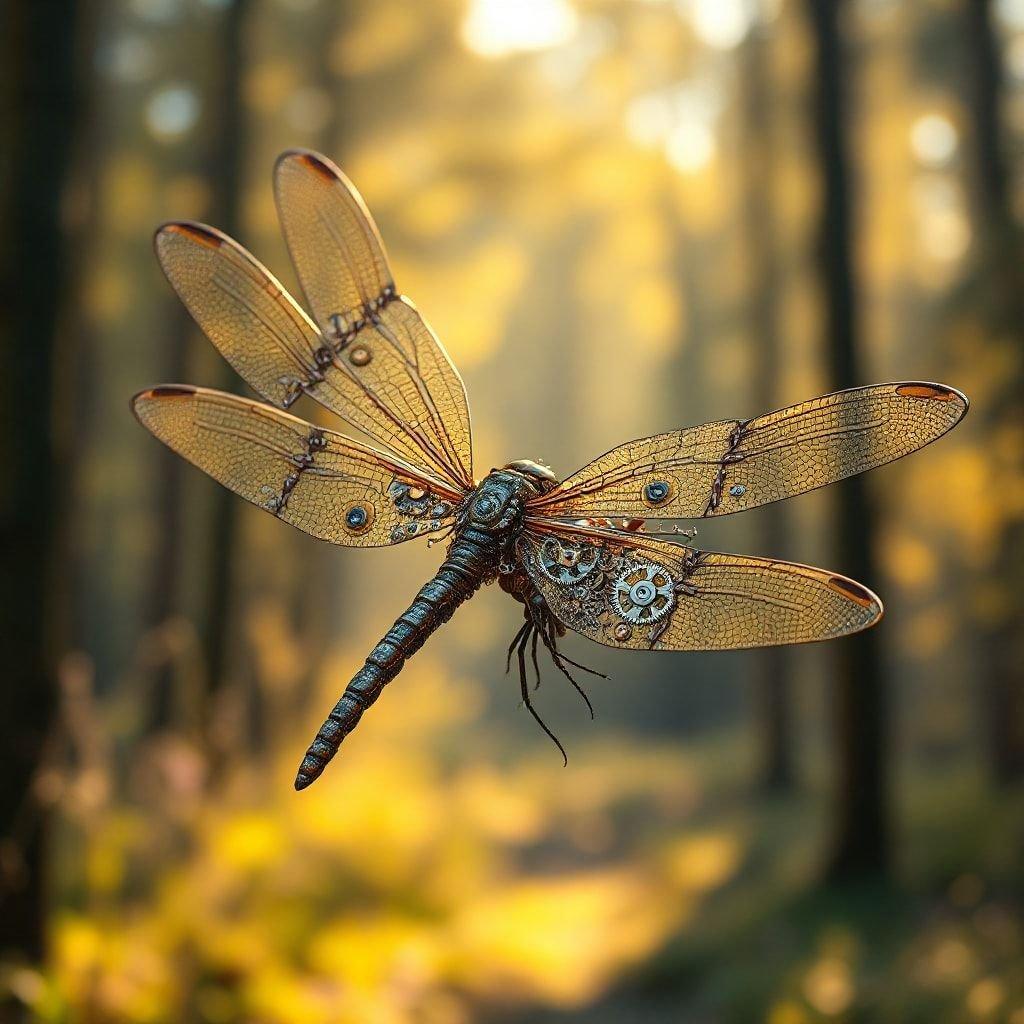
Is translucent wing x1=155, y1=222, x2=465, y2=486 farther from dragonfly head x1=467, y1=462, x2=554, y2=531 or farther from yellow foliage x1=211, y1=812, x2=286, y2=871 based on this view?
yellow foliage x1=211, y1=812, x2=286, y2=871

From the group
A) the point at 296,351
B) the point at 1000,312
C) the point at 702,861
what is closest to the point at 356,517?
the point at 296,351

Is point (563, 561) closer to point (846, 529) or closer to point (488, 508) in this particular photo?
point (488, 508)

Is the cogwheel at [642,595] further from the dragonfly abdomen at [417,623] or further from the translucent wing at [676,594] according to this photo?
the dragonfly abdomen at [417,623]

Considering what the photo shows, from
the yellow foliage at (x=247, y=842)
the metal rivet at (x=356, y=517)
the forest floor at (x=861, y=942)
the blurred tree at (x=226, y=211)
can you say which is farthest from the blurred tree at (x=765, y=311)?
the metal rivet at (x=356, y=517)

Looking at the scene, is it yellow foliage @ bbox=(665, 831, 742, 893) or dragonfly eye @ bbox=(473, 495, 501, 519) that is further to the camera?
yellow foliage @ bbox=(665, 831, 742, 893)

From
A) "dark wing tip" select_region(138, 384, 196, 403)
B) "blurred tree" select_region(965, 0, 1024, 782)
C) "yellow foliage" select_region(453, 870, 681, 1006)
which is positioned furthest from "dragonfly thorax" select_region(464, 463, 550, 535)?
"blurred tree" select_region(965, 0, 1024, 782)
